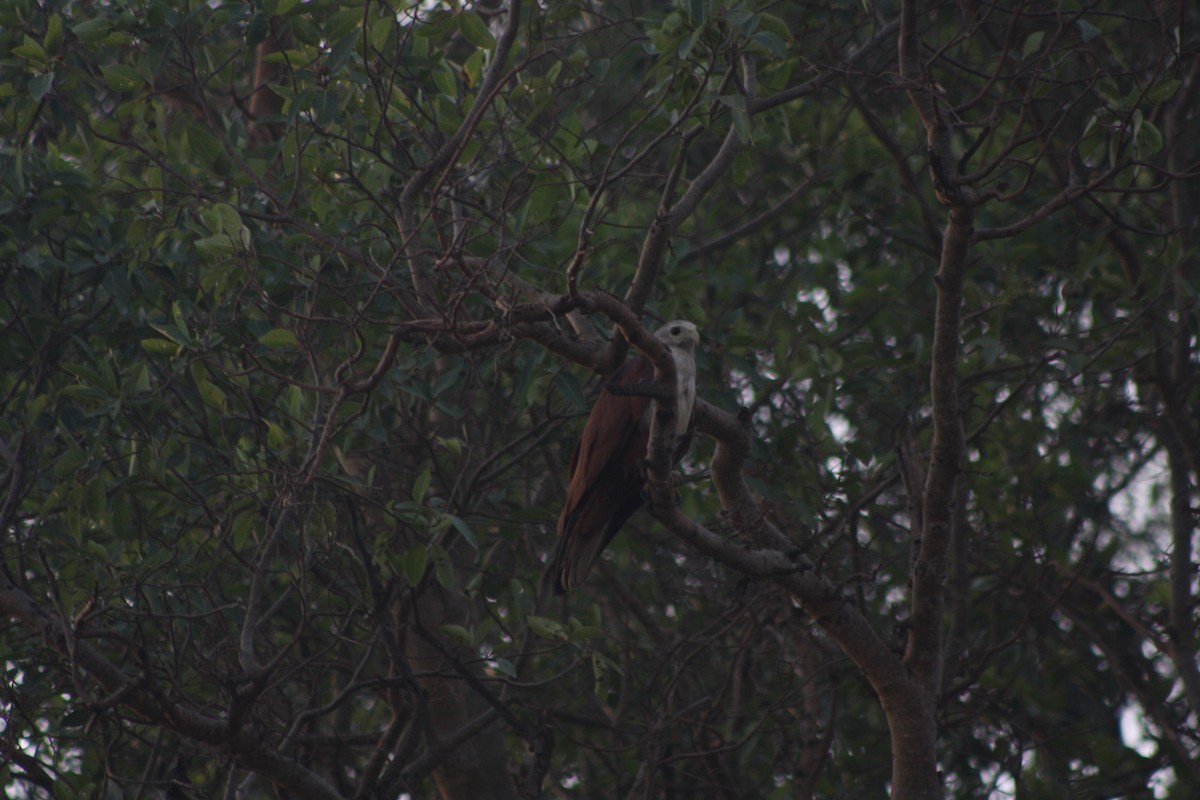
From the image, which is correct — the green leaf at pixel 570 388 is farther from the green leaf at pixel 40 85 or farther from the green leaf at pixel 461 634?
the green leaf at pixel 40 85

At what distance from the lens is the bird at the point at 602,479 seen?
4492mm

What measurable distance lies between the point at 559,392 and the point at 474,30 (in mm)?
1648

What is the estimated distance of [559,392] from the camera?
4.92 meters

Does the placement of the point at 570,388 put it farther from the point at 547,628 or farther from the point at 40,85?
the point at 40,85

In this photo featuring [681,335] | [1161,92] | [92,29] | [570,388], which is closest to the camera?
[1161,92]

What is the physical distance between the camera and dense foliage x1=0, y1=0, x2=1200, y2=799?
3.68 m

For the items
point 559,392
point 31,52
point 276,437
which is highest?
point 559,392

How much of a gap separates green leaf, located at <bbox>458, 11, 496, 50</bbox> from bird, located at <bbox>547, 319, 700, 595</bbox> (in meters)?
1.19

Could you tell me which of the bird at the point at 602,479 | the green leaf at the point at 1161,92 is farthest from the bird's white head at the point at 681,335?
the green leaf at the point at 1161,92

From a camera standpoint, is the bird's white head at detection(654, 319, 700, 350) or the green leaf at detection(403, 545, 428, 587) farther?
the bird's white head at detection(654, 319, 700, 350)

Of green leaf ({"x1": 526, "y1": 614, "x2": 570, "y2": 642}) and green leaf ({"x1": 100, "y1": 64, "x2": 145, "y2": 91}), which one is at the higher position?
green leaf ({"x1": 100, "y1": 64, "x2": 145, "y2": 91})

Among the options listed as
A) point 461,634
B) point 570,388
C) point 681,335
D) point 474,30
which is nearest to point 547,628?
point 461,634

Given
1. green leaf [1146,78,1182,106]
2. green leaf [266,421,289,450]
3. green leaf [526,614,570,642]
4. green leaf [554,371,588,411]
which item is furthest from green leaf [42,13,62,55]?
green leaf [1146,78,1182,106]

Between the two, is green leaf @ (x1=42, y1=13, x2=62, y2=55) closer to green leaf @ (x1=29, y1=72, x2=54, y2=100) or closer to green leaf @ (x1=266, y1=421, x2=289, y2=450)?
green leaf @ (x1=29, y1=72, x2=54, y2=100)
